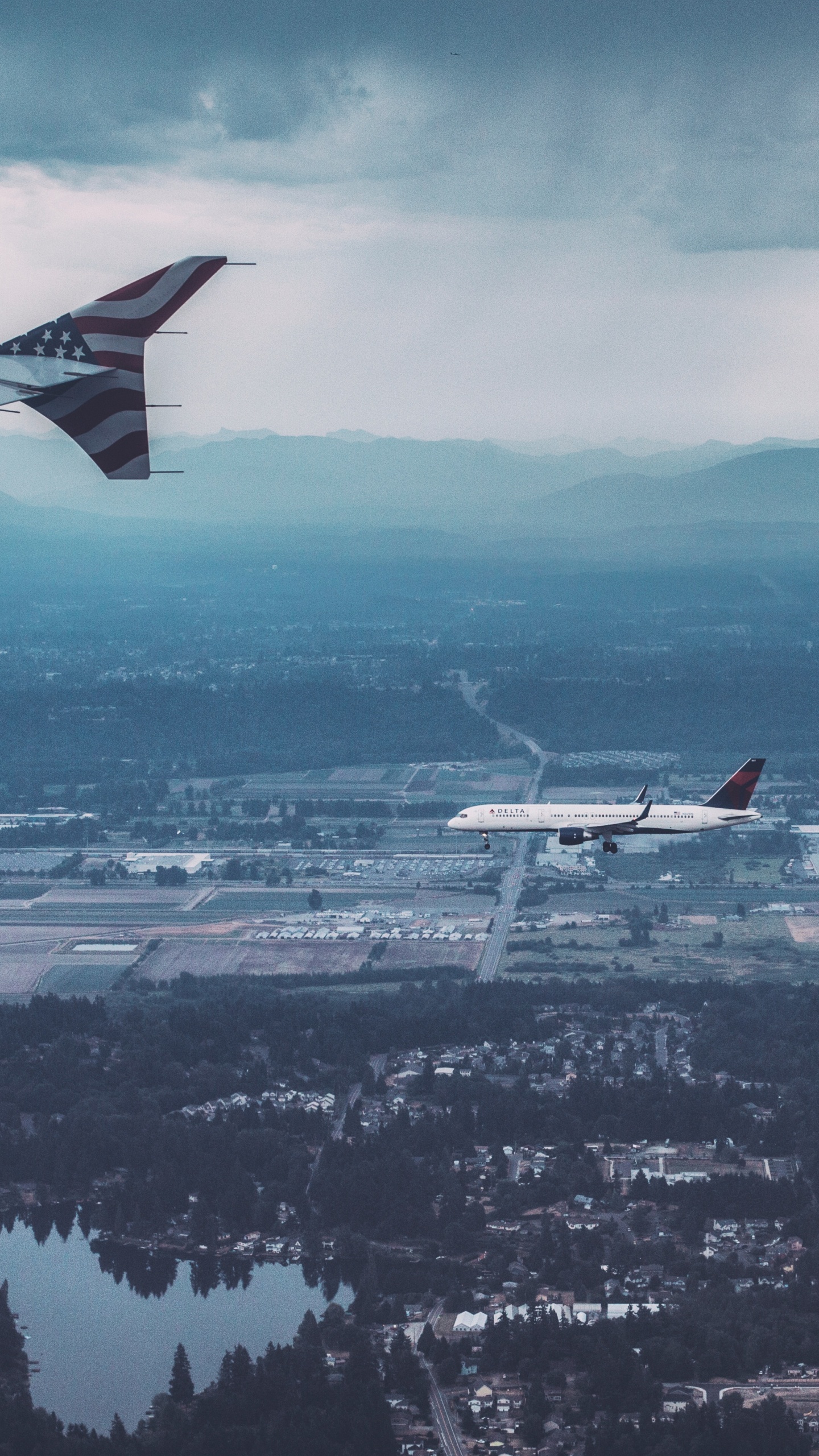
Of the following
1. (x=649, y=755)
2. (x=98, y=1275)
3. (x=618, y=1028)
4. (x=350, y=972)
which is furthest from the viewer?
(x=649, y=755)

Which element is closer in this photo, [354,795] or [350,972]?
[350,972]

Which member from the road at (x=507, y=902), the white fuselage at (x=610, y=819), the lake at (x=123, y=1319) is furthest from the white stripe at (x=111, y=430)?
the road at (x=507, y=902)

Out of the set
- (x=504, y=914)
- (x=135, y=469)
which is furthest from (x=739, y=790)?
(x=504, y=914)

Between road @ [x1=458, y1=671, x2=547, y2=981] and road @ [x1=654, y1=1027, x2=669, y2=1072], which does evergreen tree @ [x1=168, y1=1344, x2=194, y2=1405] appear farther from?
road @ [x1=458, y1=671, x2=547, y2=981]

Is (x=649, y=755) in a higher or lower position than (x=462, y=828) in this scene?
lower

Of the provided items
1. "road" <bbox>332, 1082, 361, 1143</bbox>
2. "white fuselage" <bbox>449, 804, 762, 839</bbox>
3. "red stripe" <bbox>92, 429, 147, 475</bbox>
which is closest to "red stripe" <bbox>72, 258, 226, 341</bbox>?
"red stripe" <bbox>92, 429, 147, 475</bbox>

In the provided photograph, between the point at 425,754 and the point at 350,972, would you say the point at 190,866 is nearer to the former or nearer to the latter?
the point at 350,972

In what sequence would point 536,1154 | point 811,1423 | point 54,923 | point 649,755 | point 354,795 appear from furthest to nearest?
point 649,755 → point 354,795 → point 54,923 → point 536,1154 → point 811,1423

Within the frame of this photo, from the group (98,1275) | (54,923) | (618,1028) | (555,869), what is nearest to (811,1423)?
(98,1275)

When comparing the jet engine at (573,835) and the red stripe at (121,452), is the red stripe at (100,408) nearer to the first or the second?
the red stripe at (121,452)
